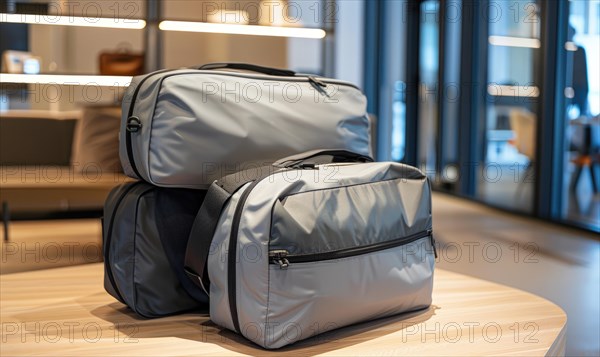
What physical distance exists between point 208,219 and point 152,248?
0.16 metres

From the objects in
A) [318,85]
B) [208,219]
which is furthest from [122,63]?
[208,219]

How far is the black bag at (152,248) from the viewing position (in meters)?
1.33

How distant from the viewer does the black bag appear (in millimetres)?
1332

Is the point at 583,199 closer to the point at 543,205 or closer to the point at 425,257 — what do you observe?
the point at 543,205

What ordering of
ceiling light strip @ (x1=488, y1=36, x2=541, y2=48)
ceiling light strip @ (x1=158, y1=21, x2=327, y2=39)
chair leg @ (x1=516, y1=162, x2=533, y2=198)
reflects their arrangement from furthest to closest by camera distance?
1. chair leg @ (x1=516, y1=162, x2=533, y2=198)
2. ceiling light strip @ (x1=488, y1=36, x2=541, y2=48)
3. ceiling light strip @ (x1=158, y1=21, x2=327, y2=39)

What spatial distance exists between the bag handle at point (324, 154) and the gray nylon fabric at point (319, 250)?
0.05 metres

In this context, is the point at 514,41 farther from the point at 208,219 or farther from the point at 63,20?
the point at 208,219

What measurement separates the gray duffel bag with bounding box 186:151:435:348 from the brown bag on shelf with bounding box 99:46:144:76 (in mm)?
2825

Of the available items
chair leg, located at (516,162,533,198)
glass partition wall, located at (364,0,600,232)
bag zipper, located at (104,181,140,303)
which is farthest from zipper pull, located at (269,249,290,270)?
chair leg, located at (516,162,533,198)

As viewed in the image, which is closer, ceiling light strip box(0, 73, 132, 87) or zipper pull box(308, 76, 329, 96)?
zipper pull box(308, 76, 329, 96)

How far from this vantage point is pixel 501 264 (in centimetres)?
331

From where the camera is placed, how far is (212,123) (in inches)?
52.0

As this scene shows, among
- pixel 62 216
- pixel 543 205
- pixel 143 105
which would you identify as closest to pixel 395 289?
pixel 143 105

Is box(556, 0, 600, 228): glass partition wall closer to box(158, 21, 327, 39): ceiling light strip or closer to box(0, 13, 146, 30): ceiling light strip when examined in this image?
box(158, 21, 327, 39): ceiling light strip
